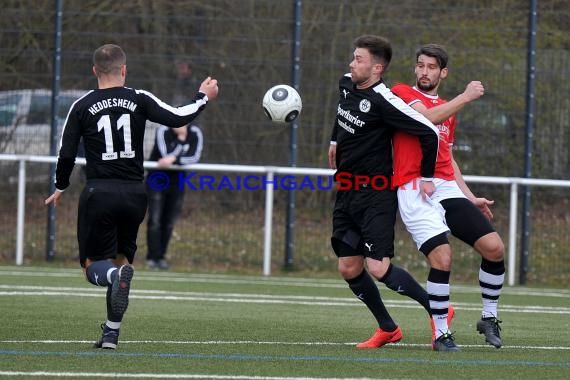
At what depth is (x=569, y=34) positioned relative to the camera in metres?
14.5

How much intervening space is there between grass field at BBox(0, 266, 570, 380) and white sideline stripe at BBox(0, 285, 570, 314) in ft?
0.04

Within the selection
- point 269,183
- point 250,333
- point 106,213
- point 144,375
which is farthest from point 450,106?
point 269,183

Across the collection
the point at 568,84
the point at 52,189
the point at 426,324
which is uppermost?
the point at 568,84

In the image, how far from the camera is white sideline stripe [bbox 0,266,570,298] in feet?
42.0

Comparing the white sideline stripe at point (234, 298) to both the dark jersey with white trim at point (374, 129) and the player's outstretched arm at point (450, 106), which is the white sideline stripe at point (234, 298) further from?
the player's outstretched arm at point (450, 106)

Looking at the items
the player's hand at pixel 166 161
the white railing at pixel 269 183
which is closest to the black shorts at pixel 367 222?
the white railing at pixel 269 183

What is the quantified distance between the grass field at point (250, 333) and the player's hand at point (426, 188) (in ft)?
3.20

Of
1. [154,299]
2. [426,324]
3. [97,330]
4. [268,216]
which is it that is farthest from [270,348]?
[268,216]

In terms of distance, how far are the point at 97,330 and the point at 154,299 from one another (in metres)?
2.50

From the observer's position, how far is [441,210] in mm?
7855

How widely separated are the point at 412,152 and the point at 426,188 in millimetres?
278

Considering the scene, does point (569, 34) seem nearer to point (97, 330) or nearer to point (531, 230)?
point (531, 230)

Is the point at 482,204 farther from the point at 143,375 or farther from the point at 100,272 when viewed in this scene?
the point at 143,375

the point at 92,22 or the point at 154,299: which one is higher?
the point at 92,22
